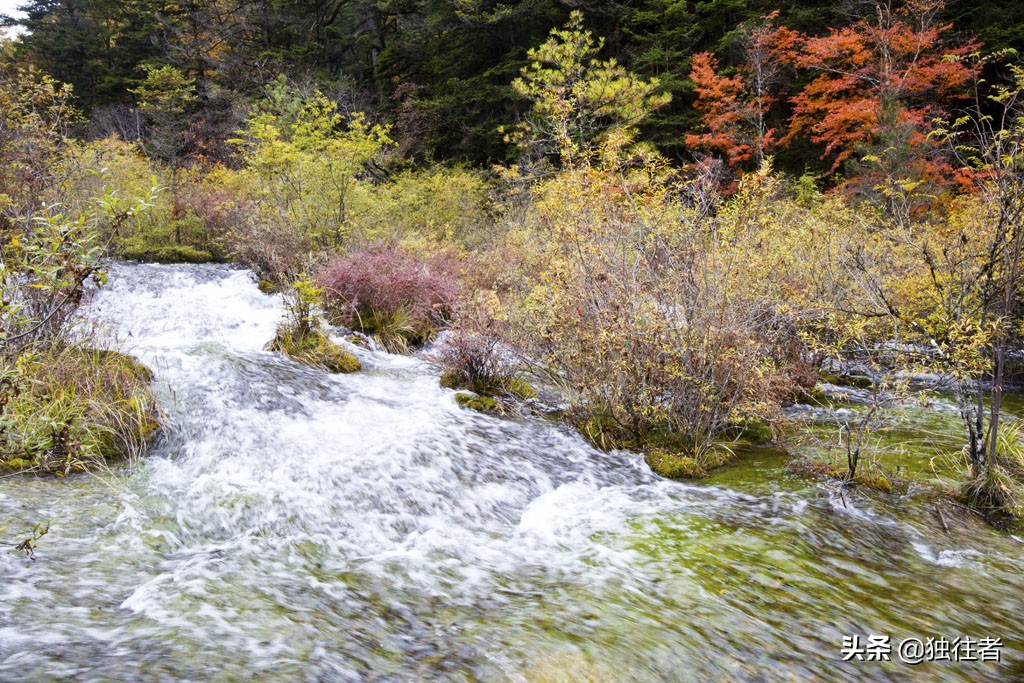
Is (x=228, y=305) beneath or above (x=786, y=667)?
above

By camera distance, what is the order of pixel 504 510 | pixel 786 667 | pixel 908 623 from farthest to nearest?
pixel 504 510, pixel 908 623, pixel 786 667

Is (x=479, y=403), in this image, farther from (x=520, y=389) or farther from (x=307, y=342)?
(x=307, y=342)

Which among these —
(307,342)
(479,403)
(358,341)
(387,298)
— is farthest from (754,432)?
(387,298)

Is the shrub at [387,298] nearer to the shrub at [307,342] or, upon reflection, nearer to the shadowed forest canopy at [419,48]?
the shrub at [307,342]

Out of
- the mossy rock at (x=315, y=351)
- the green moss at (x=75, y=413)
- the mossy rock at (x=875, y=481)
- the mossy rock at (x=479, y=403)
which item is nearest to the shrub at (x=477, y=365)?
the mossy rock at (x=479, y=403)

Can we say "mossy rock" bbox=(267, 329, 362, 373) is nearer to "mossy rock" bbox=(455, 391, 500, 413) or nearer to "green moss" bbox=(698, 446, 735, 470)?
"mossy rock" bbox=(455, 391, 500, 413)

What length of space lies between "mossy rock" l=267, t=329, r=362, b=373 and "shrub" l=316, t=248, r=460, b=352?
1298 millimetres

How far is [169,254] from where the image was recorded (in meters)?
14.7

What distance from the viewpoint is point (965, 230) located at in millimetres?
4754

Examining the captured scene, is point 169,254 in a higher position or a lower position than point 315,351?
higher

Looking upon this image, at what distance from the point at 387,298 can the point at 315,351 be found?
222 cm

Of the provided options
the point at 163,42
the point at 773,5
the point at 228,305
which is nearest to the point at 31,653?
the point at 228,305

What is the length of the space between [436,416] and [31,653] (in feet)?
13.1

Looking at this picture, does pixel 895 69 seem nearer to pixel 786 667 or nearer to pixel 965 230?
pixel 965 230
